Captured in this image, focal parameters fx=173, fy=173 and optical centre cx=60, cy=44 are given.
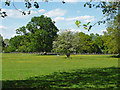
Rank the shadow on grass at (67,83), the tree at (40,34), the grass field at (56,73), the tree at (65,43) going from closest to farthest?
1. the shadow on grass at (67,83)
2. the grass field at (56,73)
3. the tree at (65,43)
4. the tree at (40,34)

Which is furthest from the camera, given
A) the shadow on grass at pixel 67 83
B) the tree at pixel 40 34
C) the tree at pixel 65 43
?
the tree at pixel 40 34

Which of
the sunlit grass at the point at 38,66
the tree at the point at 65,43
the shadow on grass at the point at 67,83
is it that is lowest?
the sunlit grass at the point at 38,66

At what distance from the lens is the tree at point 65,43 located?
156 ft

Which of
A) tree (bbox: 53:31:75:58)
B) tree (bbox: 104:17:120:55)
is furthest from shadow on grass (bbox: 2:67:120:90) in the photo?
tree (bbox: 104:17:120:55)

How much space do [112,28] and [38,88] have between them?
164ft

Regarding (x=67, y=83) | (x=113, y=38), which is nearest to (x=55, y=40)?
(x=113, y=38)

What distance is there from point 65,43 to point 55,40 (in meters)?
7.24

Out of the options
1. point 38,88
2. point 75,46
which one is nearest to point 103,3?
point 38,88

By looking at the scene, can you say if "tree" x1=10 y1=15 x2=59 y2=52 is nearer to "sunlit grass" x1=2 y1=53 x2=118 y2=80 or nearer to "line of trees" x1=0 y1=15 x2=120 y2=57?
"line of trees" x1=0 y1=15 x2=120 y2=57

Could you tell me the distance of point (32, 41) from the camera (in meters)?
78.8

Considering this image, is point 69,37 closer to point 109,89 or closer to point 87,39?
point 109,89

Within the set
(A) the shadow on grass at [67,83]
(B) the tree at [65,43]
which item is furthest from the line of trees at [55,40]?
(A) the shadow on grass at [67,83]

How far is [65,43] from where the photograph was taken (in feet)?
158

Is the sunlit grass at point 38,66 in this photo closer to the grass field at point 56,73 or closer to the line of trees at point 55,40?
the grass field at point 56,73
